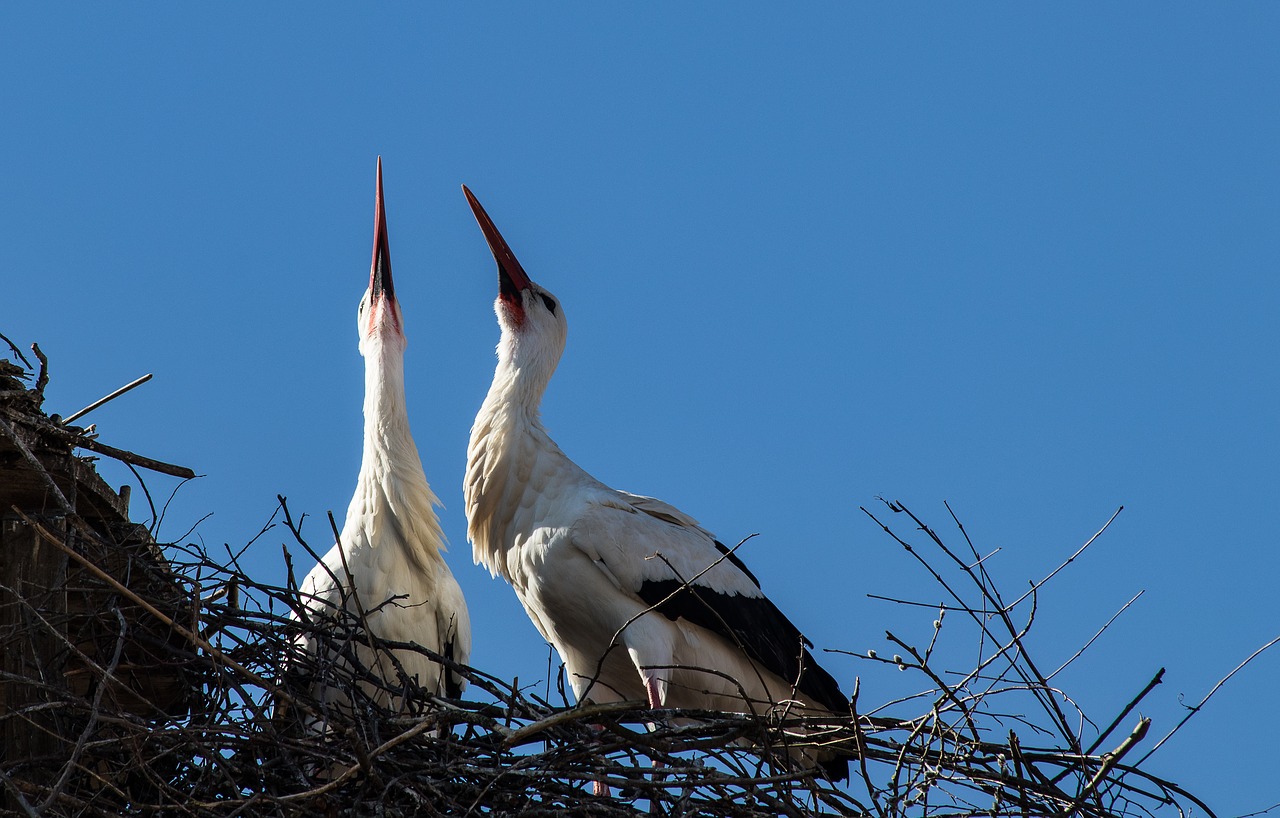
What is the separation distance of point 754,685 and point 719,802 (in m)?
1.76

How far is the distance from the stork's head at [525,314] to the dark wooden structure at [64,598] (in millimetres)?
1955

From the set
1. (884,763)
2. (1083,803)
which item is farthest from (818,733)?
(1083,803)

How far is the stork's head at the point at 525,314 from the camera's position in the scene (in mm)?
5777

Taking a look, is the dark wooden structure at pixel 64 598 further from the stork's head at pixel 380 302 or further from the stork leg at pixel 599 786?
the stork's head at pixel 380 302

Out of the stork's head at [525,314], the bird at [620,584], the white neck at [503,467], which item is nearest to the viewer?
the bird at [620,584]

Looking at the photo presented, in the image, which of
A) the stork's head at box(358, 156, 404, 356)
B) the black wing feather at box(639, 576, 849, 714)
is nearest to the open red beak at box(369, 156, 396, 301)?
the stork's head at box(358, 156, 404, 356)

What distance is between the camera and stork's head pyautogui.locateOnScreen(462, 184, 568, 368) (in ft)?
19.0

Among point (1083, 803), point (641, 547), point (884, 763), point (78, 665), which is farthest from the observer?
point (641, 547)

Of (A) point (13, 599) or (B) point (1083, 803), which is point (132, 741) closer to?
(A) point (13, 599)

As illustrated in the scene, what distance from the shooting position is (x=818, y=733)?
3.78 metres

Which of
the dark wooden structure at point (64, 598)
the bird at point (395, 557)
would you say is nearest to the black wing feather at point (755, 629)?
the bird at point (395, 557)

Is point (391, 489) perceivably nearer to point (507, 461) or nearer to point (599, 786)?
point (507, 461)

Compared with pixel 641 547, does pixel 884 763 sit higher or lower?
lower

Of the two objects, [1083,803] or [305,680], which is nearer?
[1083,803]
